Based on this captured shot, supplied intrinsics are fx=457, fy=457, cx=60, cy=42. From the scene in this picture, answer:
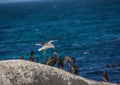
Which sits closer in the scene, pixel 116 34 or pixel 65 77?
pixel 65 77

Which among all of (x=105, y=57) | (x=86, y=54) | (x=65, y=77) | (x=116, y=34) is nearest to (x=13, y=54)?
(x=86, y=54)

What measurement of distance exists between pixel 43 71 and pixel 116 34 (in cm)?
6996

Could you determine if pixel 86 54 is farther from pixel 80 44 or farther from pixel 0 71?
pixel 0 71

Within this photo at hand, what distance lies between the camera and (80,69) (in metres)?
48.3

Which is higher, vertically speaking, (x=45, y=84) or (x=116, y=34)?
(x=45, y=84)

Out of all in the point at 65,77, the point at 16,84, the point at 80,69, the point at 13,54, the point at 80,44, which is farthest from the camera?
the point at 80,44

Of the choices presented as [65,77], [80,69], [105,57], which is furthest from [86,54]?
[65,77]

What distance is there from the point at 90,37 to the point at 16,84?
7176 centimetres

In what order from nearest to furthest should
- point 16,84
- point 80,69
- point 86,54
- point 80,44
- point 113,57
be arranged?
point 16,84
point 80,69
point 113,57
point 86,54
point 80,44

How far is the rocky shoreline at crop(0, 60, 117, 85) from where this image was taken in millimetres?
9305

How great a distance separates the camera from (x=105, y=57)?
5447 centimetres

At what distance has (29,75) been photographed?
9.45 meters

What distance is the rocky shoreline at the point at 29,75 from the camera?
930cm

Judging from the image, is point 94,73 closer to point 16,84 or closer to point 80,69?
point 80,69
